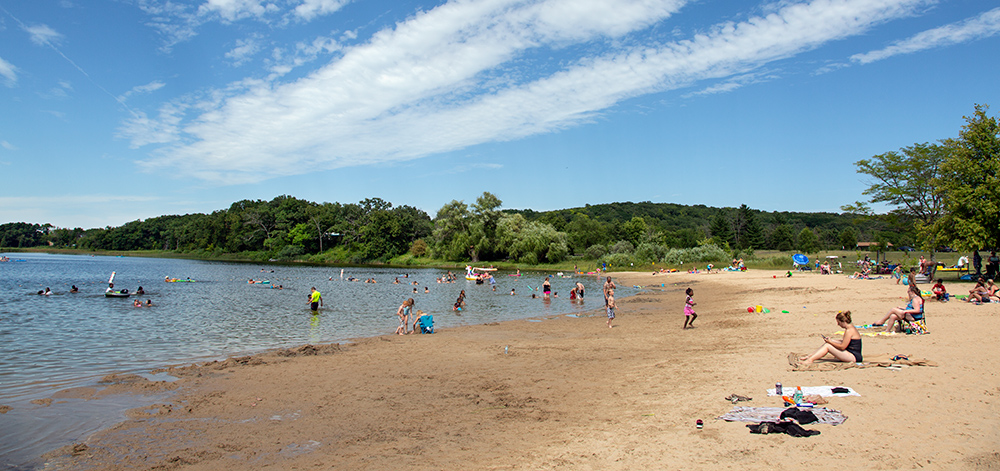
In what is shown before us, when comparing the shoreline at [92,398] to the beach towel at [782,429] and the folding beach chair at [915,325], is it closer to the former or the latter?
the beach towel at [782,429]

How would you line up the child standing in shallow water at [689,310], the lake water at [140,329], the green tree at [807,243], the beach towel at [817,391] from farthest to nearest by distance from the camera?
the green tree at [807,243] < the child standing in shallow water at [689,310] < the lake water at [140,329] < the beach towel at [817,391]

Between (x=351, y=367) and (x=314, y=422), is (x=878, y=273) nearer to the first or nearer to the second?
(x=351, y=367)

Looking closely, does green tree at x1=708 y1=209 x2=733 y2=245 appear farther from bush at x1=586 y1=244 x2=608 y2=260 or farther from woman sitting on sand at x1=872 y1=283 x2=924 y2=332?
woman sitting on sand at x1=872 y1=283 x2=924 y2=332

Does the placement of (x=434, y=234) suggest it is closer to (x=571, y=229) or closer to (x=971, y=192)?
(x=571, y=229)

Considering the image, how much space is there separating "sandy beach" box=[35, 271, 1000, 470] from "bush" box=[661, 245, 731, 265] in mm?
49892

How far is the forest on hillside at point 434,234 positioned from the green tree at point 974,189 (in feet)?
136

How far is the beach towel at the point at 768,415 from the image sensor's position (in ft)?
22.4

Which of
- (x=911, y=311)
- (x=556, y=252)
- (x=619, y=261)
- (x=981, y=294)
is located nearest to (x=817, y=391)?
(x=911, y=311)

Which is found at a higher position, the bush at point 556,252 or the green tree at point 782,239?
the green tree at point 782,239

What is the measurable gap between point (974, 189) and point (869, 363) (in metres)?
21.8

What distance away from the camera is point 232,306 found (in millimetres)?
28484

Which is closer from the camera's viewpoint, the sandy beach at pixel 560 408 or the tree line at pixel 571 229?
the sandy beach at pixel 560 408

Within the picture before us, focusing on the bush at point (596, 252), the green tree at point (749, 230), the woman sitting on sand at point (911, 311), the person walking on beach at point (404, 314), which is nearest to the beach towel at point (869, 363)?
the woman sitting on sand at point (911, 311)

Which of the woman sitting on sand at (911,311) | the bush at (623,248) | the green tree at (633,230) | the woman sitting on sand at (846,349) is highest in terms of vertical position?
the green tree at (633,230)
